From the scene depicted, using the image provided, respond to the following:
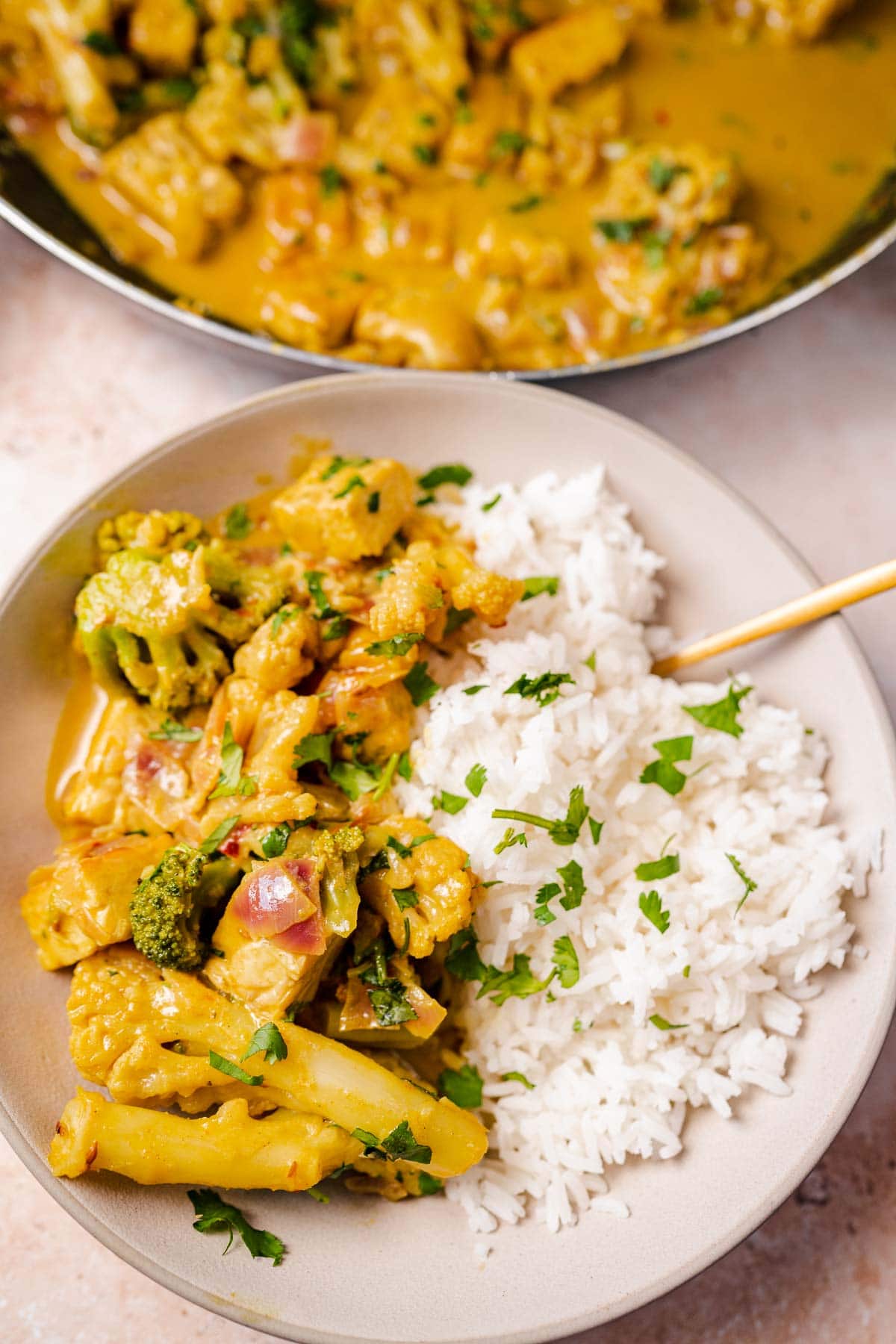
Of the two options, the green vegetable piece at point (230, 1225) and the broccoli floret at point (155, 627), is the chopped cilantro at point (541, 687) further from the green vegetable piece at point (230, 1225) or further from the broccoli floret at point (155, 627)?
the green vegetable piece at point (230, 1225)

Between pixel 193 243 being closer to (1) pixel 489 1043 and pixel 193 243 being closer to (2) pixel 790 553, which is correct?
(2) pixel 790 553

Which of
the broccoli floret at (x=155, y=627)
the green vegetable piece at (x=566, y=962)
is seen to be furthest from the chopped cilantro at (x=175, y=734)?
the green vegetable piece at (x=566, y=962)

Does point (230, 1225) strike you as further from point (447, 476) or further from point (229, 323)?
point (229, 323)

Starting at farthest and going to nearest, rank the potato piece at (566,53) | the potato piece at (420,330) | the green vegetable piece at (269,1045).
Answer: the potato piece at (566,53) < the potato piece at (420,330) < the green vegetable piece at (269,1045)

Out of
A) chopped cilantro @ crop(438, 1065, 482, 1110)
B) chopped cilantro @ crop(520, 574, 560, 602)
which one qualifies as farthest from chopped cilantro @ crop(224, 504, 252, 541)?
chopped cilantro @ crop(438, 1065, 482, 1110)

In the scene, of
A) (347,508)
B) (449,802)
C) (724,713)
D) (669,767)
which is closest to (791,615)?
(724,713)

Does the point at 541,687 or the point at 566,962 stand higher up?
the point at 541,687
